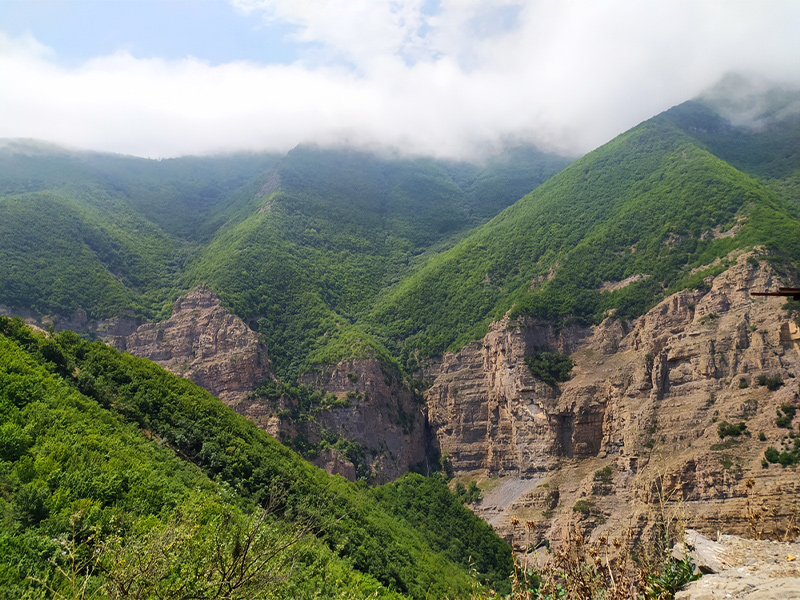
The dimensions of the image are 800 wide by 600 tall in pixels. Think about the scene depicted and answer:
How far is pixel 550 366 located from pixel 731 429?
2767 cm

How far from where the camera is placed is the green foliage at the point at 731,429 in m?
58.0

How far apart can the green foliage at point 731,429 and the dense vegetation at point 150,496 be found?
28995mm

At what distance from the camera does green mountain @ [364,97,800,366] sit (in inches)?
3219

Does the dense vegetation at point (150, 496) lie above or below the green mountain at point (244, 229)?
below

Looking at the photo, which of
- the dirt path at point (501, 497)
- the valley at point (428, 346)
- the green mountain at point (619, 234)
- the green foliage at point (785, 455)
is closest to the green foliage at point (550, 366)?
the valley at point (428, 346)

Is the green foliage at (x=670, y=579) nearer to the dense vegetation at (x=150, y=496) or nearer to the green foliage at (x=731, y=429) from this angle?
the dense vegetation at (x=150, y=496)

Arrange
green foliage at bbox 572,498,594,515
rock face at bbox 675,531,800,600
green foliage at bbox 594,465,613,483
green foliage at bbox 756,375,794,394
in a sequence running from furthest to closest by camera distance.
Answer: green foliage at bbox 594,465,613,483, green foliage at bbox 572,498,594,515, green foliage at bbox 756,375,794,394, rock face at bbox 675,531,800,600

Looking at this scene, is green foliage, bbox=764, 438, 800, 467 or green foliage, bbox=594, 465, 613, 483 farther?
green foliage, bbox=594, 465, 613, 483

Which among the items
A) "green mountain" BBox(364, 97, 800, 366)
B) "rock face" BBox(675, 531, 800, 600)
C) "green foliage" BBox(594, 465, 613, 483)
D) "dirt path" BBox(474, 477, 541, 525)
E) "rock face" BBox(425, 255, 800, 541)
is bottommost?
"dirt path" BBox(474, 477, 541, 525)

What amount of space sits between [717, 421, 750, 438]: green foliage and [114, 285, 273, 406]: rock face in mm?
59109

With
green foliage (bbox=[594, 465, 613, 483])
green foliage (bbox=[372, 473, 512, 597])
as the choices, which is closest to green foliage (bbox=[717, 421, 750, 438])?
green foliage (bbox=[594, 465, 613, 483])

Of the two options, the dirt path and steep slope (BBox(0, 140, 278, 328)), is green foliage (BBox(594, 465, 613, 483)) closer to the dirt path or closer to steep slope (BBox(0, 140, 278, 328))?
the dirt path

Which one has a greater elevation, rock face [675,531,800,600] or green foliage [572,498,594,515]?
rock face [675,531,800,600]

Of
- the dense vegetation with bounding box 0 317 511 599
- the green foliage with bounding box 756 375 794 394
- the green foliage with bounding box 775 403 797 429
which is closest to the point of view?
the dense vegetation with bounding box 0 317 511 599
